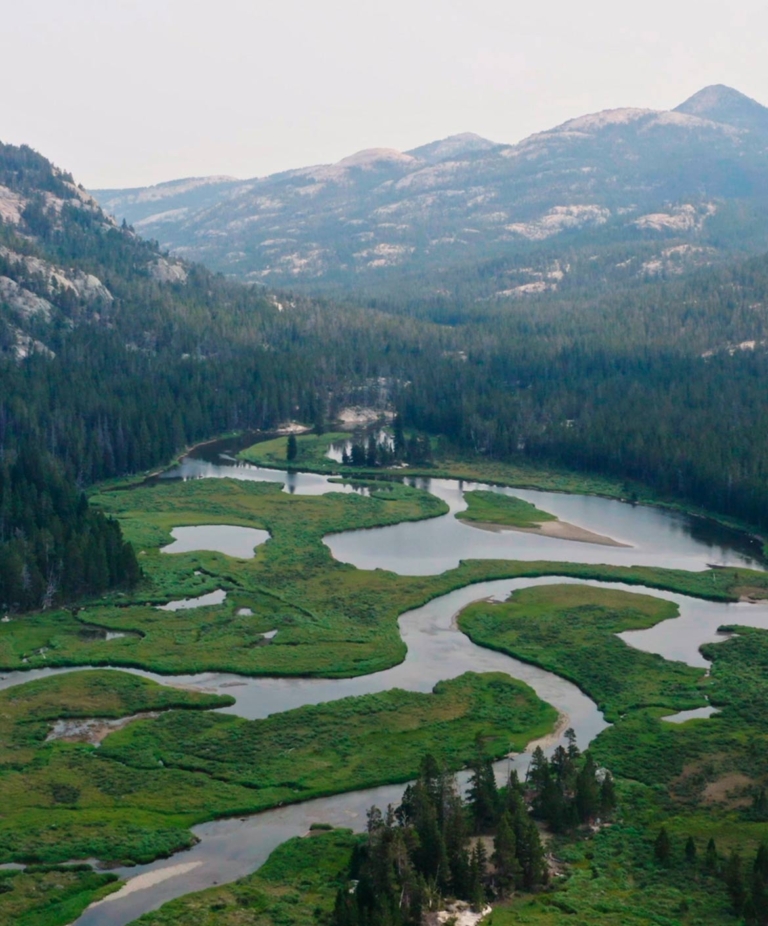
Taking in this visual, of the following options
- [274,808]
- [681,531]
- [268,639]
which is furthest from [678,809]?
[681,531]

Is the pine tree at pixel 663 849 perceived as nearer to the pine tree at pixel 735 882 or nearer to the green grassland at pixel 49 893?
the pine tree at pixel 735 882

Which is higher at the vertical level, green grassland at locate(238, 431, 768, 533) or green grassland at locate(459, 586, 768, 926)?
green grassland at locate(238, 431, 768, 533)

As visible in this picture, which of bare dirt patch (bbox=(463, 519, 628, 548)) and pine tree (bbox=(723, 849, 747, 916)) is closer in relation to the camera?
pine tree (bbox=(723, 849, 747, 916))

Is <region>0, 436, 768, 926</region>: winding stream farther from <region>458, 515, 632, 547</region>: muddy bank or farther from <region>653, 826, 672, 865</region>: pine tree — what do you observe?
<region>653, 826, 672, 865</region>: pine tree

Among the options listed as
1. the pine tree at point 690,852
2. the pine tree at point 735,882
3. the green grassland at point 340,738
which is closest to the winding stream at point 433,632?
the green grassland at point 340,738

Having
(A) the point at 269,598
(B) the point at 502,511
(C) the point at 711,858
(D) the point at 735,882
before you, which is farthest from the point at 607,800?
(B) the point at 502,511

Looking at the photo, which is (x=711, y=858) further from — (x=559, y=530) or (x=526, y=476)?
(x=526, y=476)

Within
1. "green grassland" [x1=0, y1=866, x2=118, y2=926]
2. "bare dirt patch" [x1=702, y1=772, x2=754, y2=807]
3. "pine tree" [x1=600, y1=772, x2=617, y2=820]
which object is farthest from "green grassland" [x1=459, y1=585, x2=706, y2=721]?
"green grassland" [x1=0, y1=866, x2=118, y2=926]
